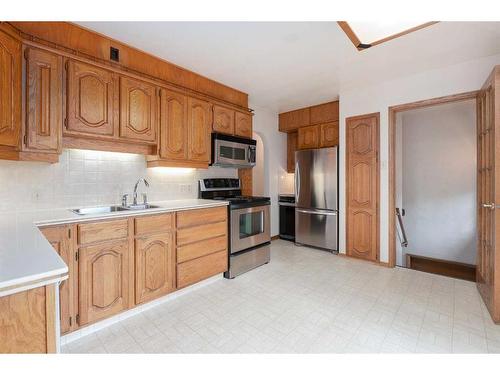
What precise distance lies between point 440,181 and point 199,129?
4.01 meters

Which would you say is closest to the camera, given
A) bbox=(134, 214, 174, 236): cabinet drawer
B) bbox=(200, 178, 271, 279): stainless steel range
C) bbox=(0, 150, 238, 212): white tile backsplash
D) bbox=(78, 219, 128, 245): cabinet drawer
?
bbox=(78, 219, 128, 245): cabinet drawer

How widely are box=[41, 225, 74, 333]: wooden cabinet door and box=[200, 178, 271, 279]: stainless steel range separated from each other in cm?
154

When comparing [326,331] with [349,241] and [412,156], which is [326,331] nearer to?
[349,241]

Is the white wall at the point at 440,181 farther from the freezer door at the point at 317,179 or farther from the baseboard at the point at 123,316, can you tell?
the baseboard at the point at 123,316

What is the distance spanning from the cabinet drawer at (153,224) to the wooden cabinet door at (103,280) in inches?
6.0

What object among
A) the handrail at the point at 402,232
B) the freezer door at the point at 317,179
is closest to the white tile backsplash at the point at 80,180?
the freezer door at the point at 317,179

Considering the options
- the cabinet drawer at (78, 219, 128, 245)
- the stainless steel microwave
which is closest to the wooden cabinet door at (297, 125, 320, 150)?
the stainless steel microwave

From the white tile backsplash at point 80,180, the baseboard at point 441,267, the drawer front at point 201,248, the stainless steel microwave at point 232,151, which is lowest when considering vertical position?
the baseboard at point 441,267

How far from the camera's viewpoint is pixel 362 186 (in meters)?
3.48

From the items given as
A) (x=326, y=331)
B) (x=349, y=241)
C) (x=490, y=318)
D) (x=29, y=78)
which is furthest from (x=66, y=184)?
(x=490, y=318)

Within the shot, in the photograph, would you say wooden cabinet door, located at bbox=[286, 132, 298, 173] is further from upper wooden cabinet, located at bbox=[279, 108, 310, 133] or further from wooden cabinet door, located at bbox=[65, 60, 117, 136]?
wooden cabinet door, located at bbox=[65, 60, 117, 136]

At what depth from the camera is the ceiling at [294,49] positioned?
2031 mm

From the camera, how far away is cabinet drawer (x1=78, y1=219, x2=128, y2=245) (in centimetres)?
178

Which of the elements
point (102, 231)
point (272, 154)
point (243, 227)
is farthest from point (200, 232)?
point (272, 154)
